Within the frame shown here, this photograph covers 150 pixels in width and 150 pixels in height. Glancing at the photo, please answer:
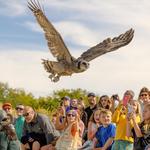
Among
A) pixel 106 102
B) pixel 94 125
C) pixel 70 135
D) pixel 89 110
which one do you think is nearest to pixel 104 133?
pixel 94 125

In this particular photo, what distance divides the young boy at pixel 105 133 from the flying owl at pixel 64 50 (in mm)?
4219

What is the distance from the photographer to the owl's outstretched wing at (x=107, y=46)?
1642cm

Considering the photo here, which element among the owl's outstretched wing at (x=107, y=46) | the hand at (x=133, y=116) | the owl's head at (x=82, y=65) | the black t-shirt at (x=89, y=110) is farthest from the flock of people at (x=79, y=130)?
the owl's outstretched wing at (x=107, y=46)

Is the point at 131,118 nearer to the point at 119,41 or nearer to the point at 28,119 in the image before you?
the point at 28,119

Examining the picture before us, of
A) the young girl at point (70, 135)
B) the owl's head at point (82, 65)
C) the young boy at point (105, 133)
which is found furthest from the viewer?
the owl's head at point (82, 65)

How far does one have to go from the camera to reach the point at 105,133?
1139 cm

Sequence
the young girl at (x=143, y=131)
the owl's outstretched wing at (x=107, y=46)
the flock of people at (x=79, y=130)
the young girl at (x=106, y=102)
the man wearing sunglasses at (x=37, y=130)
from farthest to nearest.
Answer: the owl's outstretched wing at (x=107, y=46) → the young girl at (x=106, y=102) → the man wearing sunglasses at (x=37, y=130) → the flock of people at (x=79, y=130) → the young girl at (x=143, y=131)

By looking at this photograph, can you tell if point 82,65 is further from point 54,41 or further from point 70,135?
point 70,135

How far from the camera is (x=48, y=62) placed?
15789 mm

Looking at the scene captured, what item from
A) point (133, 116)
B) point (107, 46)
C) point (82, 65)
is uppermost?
point (107, 46)

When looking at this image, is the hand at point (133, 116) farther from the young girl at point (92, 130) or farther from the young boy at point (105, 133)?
the young girl at point (92, 130)

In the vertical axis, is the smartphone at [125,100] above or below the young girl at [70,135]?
above

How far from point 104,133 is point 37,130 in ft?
4.76

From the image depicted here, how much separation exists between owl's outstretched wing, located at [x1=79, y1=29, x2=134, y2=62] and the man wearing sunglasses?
448cm
